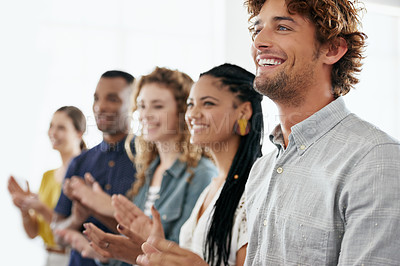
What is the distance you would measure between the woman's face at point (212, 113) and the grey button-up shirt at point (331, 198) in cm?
36

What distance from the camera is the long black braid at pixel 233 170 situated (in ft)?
3.79

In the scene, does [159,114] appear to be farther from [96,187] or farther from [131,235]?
[131,235]

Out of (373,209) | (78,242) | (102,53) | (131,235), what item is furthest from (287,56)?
(102,53)

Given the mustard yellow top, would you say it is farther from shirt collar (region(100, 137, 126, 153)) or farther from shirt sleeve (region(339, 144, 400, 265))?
shirt sleeve (region(339, 144, 400, 265))

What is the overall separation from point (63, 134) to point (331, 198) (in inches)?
51.6

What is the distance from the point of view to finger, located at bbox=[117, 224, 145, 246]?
1.19m

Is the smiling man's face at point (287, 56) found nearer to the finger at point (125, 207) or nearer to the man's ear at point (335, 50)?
the man's ear at point (335, 50)

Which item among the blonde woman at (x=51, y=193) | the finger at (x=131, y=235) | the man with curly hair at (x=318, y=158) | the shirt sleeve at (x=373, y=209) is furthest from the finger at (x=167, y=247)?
the blonde woman at (x=51, y=193)

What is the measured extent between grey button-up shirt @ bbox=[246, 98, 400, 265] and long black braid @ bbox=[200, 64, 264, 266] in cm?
21

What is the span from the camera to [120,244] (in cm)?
121

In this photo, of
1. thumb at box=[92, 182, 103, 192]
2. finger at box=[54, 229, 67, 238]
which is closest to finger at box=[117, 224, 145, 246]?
thumb at box=[92, 182, 103, 192]

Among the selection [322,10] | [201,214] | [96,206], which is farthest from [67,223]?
[322,10]

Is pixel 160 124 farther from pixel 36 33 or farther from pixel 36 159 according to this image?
pixel 36 33

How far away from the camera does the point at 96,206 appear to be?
1587mm
